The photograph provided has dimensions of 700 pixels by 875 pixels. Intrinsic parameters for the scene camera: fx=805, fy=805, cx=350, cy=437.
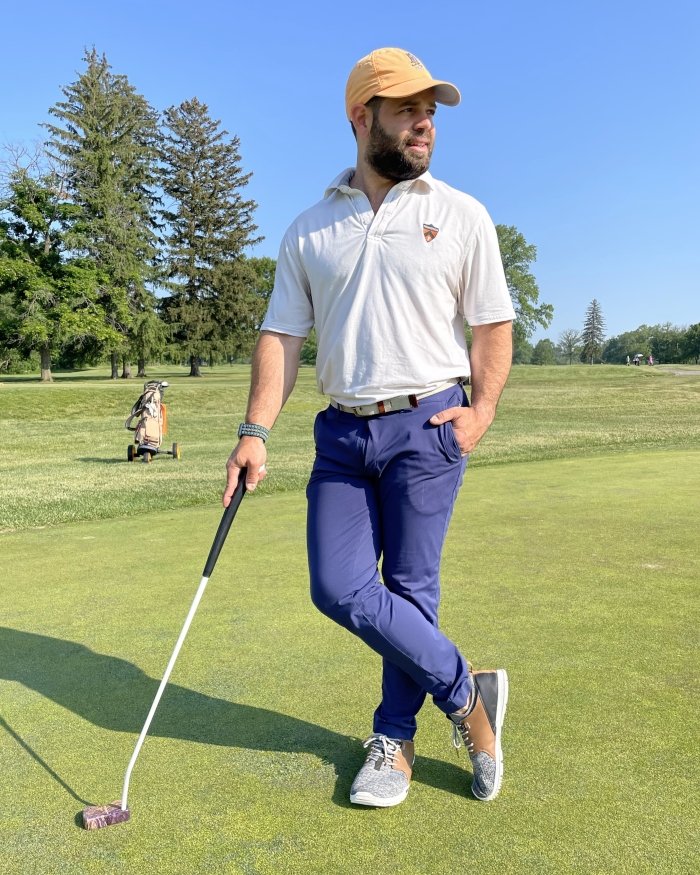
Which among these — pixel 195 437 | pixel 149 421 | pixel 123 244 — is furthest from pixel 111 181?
pixel 149 421

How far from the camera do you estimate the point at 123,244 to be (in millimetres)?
47750

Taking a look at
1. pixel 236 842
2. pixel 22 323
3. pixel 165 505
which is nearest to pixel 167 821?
pixel 236 842

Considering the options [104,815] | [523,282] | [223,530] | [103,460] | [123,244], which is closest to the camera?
[104,815]

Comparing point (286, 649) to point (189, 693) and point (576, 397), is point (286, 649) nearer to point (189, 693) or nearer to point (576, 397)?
point (189, 693)

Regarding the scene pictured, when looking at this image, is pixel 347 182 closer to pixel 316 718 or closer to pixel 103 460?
pixel 316 718

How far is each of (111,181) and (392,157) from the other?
50.1 m

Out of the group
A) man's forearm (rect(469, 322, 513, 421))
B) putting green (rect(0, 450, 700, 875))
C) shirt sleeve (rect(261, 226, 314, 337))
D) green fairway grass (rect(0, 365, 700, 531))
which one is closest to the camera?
putting green (rect(0, 450, 700, 875))

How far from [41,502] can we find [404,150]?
7540mm

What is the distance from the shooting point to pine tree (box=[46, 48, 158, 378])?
152 ft

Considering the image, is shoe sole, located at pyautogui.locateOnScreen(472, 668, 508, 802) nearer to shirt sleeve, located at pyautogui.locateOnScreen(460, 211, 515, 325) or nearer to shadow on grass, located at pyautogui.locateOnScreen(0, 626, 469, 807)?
shadow on grass, located at pyautogui.locateOnScreen(0, 626, 469, 807)

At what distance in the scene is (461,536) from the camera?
232 inches

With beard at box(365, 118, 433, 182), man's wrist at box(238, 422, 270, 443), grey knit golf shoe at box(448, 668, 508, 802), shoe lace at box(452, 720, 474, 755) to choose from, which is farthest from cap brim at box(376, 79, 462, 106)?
shoe lace at box(452, 720, 474, 755)

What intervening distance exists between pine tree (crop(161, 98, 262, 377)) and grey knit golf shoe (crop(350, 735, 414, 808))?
52.2 meters

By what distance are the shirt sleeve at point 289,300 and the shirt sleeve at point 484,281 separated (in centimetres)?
54
